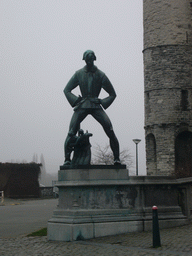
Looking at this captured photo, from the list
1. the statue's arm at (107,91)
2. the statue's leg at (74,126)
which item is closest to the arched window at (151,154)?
the statue's arm at (107,91)

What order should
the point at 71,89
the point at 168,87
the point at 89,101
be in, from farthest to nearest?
the point at 168,87, the point at 71,89, the point at 89,101

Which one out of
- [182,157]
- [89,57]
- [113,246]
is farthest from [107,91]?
[182,157]

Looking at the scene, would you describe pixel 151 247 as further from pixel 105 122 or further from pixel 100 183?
pixel 105 122

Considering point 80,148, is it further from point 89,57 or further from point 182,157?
point 182,157

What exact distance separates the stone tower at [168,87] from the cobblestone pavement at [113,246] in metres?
23.9

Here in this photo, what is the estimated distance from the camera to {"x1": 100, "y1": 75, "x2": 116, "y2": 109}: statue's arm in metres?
11.6

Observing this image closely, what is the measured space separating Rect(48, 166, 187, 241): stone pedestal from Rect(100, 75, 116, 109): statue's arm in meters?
1.70

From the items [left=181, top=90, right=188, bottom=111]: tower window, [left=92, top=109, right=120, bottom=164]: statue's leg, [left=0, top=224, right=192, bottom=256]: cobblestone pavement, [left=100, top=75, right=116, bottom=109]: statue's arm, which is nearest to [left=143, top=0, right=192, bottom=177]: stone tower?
[left=181, top=90, right=188, bottom=111]: tower window

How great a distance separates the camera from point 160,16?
3588 cm

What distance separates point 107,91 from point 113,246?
14.3 feet

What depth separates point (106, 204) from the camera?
1064 centimetres

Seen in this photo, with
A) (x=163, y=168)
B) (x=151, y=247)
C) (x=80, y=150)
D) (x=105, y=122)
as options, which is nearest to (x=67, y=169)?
(x=80, y=150)

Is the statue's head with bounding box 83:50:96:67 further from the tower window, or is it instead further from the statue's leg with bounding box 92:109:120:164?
the tower window

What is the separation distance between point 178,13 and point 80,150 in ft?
89.4
